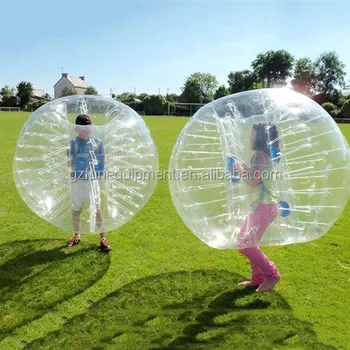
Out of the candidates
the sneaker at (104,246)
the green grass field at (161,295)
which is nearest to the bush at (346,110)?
the green grass field at (161,295)

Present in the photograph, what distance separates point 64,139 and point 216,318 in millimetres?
2307

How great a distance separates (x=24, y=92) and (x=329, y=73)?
56.2 m

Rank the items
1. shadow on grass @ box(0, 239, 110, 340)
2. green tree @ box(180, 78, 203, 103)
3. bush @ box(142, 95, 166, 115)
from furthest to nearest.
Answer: green tree @ box(180, 78, 203, 103) → bush @ box(142, 95, 166, 115) → shadow on grass @ box(0, 239, 110, 340)

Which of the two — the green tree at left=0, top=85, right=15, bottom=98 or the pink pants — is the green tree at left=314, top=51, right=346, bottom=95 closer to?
the green tree at left=0, top=85, right=15, bottom=98

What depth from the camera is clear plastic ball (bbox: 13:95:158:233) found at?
3.81m

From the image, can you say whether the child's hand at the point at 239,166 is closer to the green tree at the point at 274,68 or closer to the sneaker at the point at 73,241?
the sneaker at the point at 73,241

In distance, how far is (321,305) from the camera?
333 centimetres

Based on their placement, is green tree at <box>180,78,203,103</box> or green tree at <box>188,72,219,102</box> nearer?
green tree at <box>180,78,203,103</box>

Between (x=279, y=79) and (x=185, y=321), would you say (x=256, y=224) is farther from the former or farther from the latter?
(x=279, y=79)

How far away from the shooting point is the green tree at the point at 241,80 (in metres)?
77.5

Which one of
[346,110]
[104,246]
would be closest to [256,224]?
[104,246]

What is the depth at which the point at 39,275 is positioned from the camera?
390 centimetres

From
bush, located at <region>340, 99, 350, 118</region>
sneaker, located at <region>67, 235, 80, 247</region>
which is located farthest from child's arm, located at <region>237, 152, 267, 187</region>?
bush, located at <region>340, 99, 350, 118</region>

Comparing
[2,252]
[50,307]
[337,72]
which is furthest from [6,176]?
[337,72]
